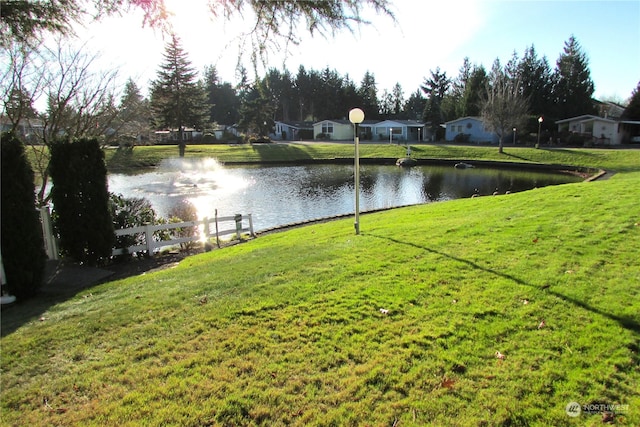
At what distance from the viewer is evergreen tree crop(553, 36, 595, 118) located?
165 feet

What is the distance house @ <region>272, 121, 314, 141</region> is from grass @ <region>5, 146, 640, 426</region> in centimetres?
6155

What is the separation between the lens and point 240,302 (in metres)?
4.46

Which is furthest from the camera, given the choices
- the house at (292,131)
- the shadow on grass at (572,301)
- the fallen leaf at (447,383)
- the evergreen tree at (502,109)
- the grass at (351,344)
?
the house at (292,131)

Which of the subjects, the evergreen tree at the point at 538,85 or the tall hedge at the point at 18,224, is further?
the evergreen tree at the point at 538,85

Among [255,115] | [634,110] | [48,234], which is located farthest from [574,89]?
[48,234]

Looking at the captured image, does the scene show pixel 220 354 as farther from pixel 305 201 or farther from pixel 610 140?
pixel 610 140

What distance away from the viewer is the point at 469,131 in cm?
5284

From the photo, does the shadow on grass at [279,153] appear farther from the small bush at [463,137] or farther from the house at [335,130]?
the small bush at [463,137]

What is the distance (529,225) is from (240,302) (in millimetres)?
5815

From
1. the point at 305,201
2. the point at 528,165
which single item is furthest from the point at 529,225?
the point at 528,165

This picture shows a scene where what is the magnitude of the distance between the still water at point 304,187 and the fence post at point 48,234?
751 cm

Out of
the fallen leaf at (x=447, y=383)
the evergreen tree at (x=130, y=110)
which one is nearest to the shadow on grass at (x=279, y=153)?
the evergreen tree at (x=130, y=110)

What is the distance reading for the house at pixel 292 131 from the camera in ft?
216

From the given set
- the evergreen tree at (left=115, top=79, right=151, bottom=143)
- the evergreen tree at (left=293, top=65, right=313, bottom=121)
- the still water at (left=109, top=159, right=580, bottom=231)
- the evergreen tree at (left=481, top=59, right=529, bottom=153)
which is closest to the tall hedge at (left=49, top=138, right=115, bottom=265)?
the evergreen tree at (left=115, top=79, right=151, bottom=143)
